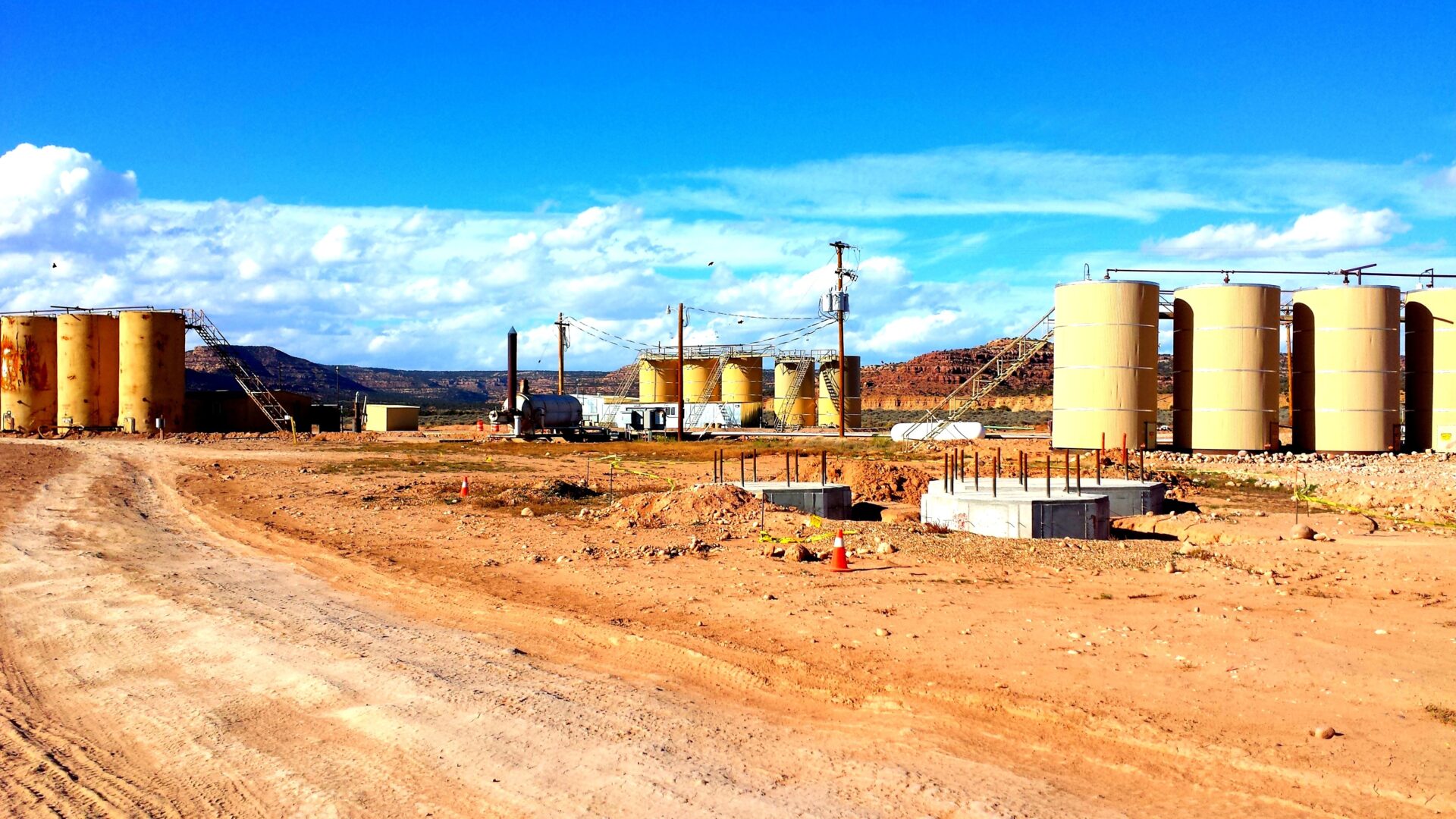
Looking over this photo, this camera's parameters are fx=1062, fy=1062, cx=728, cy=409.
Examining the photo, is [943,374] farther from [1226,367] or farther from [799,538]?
[799,538]

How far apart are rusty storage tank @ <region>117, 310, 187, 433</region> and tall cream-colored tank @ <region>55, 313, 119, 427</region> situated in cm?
156

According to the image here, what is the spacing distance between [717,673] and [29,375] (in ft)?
198

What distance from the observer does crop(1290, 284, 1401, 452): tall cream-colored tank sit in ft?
118

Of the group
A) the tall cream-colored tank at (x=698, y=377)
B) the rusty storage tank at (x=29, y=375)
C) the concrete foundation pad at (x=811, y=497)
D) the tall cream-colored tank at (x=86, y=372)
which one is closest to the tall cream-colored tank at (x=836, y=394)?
the tall cream-colored tank at (x=698, y=377)

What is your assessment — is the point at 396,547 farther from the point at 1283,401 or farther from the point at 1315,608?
the point at 1283,401

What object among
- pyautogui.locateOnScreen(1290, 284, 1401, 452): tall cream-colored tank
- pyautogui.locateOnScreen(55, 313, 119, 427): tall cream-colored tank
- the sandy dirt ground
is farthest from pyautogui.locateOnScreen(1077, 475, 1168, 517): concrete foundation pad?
pyautogui.locateOnScreen(55, 313, 119, 427): tall cream-colored tank

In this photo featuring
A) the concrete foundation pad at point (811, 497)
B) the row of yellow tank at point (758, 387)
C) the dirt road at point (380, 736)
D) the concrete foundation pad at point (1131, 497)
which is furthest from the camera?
the row of yellow tank at point (758, 387)

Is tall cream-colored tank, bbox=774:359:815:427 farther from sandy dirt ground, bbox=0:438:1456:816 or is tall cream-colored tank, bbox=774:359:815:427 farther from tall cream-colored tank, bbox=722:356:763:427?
sandy dirt ground, bbox=0:438:1456:816

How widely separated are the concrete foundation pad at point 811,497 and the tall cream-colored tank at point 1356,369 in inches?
886

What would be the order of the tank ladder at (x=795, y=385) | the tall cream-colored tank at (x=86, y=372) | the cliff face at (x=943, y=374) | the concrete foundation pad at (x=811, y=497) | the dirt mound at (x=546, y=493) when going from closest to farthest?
1. the concrete foundation pad at (x=811, y=497)
2. the dirt mound at (x=546, y=493)
3. the tall cream-colored tank at (x=86, y=372)
4. the tank ladder at (x=795, y=385)
5. the cliff face at (x=943, y=374)

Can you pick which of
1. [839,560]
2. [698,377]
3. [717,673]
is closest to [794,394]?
[698,377]

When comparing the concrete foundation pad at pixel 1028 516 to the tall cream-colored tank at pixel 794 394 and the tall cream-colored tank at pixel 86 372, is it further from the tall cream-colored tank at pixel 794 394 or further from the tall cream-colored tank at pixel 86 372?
the tall cream-colored tank at pixel 794 394

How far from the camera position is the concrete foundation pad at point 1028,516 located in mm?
18312

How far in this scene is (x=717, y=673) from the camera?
9297mm
